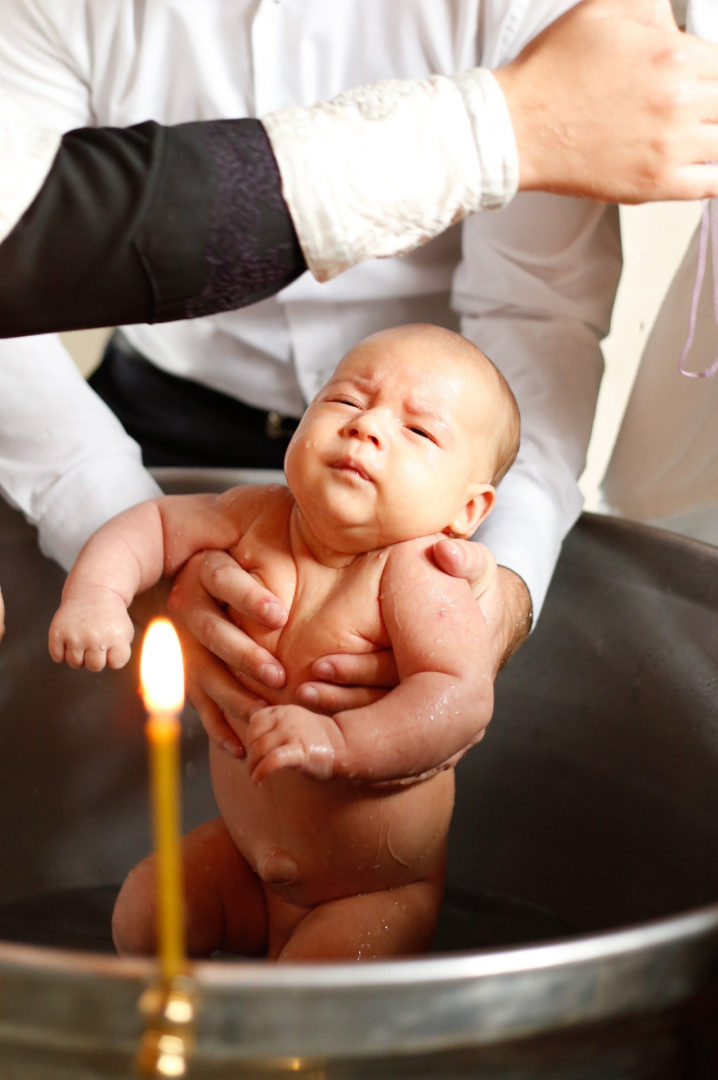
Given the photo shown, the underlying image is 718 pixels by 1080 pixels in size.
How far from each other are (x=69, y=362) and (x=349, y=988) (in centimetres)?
66

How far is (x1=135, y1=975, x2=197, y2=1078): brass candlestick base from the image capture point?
0.30 metres

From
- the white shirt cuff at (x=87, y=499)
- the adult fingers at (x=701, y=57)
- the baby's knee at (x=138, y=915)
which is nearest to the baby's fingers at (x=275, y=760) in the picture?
the baby's knee at (x=138, y=915)

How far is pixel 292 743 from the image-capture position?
1.61 feet

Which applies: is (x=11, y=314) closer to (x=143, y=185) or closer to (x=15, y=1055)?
(x=143, y=185)

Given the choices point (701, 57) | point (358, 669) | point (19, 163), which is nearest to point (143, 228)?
point (19, 163)

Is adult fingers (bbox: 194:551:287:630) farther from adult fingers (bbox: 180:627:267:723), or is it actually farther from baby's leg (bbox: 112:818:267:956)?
baby's leg (bbox: 112:818:267:956)

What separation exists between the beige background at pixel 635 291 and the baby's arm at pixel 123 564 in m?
0.84

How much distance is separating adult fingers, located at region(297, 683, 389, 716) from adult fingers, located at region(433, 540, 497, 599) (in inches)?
3.4

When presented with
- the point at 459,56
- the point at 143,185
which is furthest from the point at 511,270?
the point at 143,185

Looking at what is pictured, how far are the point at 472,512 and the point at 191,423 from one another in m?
0.50

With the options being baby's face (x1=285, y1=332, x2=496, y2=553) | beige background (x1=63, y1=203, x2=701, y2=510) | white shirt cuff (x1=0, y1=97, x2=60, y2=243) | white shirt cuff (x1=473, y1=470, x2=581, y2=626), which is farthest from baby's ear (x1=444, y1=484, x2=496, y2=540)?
beige background (x1=63, y1=203, x2=701, y2=510)

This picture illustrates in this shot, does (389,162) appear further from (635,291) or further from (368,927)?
(635,291)

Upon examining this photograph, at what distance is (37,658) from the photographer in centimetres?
85

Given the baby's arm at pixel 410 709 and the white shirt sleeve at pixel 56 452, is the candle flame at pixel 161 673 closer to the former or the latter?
the baby's arm at pixel 410 709
